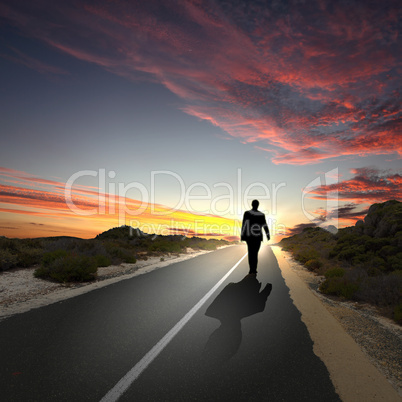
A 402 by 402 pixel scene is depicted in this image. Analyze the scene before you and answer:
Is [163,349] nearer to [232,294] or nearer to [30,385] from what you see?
[30,385]

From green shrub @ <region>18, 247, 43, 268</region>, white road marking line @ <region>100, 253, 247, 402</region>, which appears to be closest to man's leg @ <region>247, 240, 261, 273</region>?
white road marking line @ <region>100, 253, 247, 402</region>

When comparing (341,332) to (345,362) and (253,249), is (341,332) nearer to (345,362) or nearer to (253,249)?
(345,362)

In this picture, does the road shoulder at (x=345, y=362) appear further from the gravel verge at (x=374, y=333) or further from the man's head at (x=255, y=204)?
the man's head at (x=255, y=204)

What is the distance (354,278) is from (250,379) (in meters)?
8.21

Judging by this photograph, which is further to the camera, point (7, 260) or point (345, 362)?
point (7, 260)

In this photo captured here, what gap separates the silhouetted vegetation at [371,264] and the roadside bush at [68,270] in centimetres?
866

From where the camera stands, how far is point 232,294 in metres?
8.45

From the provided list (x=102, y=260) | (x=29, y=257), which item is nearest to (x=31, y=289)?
(x=29, y=257)

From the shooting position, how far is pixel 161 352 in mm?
4348

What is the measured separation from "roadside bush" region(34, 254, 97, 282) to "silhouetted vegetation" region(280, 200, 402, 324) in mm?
8660

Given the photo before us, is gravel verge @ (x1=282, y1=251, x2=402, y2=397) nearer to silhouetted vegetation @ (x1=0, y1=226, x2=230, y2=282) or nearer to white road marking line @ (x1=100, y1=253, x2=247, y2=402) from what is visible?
white road marking line @ (x1=100, y1=253, x2=247, y2=402)

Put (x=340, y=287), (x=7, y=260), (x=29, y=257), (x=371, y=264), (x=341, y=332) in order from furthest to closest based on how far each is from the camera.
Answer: (x=371, y=264) → (x=29, y=257) → (x=7, y=260) → (x=340, y=287) → (x=341, y=332)

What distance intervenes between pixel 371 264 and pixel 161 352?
1397 centimetres

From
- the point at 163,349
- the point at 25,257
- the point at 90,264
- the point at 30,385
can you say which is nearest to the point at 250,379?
the point at 163,349
